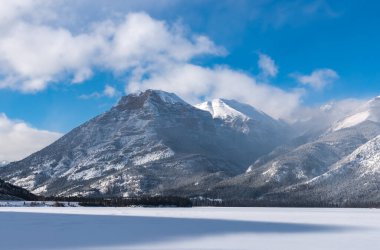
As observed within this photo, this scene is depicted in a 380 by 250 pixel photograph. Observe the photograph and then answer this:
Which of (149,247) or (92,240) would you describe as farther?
(92,240)

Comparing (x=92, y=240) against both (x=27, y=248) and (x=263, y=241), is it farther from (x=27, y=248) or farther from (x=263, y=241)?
(x=263, y=241)

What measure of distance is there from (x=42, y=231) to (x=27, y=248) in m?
24.9

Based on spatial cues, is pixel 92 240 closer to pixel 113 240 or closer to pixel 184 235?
pixel 113 240

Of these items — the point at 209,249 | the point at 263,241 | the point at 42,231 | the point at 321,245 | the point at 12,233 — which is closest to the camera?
the point at 209,249

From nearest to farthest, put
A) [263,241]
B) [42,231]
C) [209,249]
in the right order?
[209,249] → [263,241] → [42,231]

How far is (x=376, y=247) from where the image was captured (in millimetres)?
65625

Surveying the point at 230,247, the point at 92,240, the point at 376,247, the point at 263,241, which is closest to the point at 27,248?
the point at 92,240

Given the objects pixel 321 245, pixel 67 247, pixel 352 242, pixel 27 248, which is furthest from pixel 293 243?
pixel 27 248

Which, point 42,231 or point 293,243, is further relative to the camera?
point 42,231

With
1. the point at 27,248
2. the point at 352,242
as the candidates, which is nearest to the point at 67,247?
the point at 27,248

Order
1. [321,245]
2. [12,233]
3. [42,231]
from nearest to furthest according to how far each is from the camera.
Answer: [321,245], [12,233], [42,231]

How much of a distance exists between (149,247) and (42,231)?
97.0 feet

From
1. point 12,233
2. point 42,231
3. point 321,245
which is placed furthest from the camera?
point 42,231

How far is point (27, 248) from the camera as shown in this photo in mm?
64062
